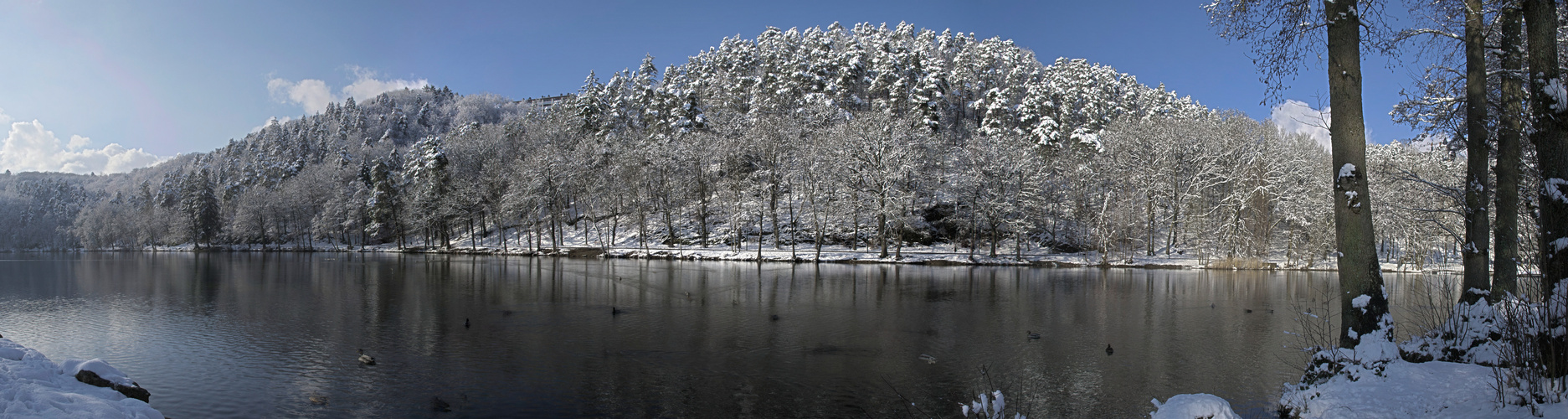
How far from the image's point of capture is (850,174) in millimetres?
46156

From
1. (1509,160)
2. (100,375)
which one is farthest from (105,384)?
(1509,160)

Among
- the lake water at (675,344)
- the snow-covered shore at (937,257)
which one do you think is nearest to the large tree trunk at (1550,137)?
the lake water at (675,344)

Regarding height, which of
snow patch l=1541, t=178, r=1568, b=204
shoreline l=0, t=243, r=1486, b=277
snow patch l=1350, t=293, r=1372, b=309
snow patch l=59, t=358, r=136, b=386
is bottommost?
shoreline l=0, t=243, r=1486, b=277

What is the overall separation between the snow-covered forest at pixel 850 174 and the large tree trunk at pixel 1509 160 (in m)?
18.2

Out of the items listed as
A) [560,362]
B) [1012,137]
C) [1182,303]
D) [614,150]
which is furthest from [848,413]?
[614,150]

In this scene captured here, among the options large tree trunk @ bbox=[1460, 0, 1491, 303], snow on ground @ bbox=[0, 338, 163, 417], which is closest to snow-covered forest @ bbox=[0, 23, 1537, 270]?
large tree trunk @ bbox=[1460, 0, 1491, 303]

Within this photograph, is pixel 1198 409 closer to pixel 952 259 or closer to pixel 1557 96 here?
pixel 1557 96

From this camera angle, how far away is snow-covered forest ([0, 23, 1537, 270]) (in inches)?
1730

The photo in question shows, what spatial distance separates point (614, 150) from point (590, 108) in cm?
1437

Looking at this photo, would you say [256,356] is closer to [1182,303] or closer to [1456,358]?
[1456,358]

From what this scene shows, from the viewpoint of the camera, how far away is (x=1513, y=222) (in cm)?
845

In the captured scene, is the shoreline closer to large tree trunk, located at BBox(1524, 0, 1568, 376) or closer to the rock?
large tree trunk, located at BBox(1524, 0, 1568, 376)

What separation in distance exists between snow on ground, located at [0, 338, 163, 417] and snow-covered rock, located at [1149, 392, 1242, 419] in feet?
37.9

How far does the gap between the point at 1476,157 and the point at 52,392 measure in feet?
56.5
